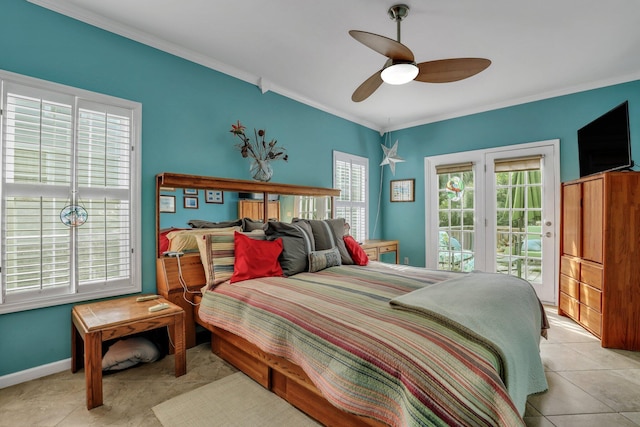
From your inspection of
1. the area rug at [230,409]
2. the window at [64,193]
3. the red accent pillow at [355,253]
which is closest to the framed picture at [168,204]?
the window at [64,193]

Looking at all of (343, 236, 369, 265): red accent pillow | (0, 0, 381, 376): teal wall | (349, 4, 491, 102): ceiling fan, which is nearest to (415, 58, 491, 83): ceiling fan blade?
(349, 4, 491, 102): ceiling fan

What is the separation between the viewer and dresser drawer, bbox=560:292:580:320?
10.3 feet

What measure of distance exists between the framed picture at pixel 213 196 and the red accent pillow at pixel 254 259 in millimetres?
552

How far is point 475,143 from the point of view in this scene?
4.38m

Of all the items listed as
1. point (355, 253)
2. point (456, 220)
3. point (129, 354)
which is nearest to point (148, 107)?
point (129, 354)

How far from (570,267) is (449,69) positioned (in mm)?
2524

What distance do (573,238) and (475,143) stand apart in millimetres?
1746

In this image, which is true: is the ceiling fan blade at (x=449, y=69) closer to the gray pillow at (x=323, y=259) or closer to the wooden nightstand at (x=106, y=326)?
the gray pillow at (x=323, y=259)

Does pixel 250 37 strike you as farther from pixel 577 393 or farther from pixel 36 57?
pixel 577 393

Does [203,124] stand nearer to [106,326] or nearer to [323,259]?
[323,259]

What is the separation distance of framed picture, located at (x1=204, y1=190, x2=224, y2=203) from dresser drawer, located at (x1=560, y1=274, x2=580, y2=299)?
3619mm

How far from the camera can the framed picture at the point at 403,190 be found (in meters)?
5.00

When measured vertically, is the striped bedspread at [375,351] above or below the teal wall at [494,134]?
below

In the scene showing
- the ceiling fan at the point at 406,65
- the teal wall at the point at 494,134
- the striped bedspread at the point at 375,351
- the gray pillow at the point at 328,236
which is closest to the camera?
the striped bedspread at the point at 375,351
